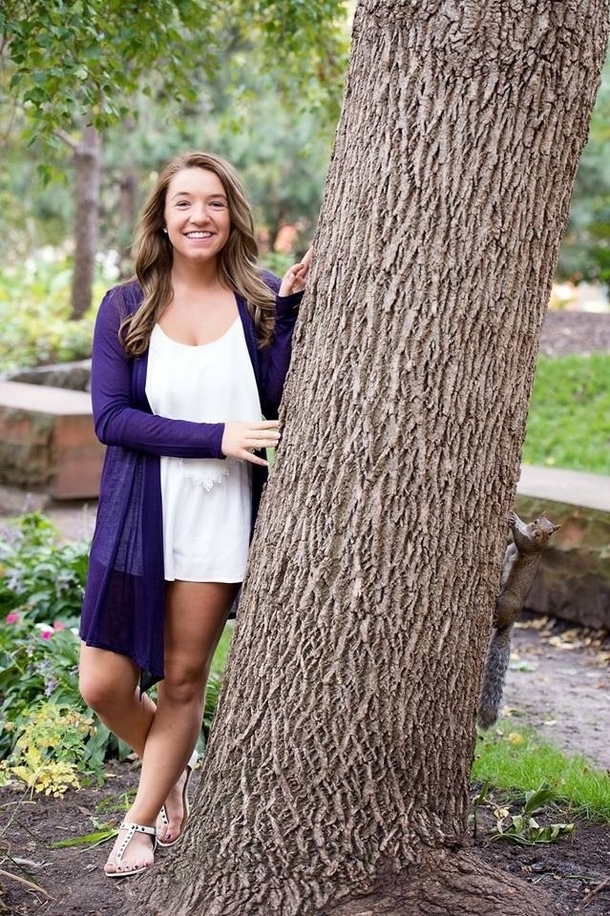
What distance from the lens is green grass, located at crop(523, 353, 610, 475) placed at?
9.29 metres

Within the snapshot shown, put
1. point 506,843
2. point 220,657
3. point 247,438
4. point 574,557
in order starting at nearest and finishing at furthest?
point 247,438
point 506,843
point 220,657
point 574,557

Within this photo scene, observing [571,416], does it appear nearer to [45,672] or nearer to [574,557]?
[574,557]

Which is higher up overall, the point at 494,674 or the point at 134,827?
the point at 494,674

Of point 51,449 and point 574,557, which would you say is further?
point 51,449

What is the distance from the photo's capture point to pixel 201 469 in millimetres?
3002

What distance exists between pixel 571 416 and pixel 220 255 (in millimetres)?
7669

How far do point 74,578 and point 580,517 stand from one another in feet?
9.14

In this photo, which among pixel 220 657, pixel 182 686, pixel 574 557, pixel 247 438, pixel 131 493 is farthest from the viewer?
pixel 574 557

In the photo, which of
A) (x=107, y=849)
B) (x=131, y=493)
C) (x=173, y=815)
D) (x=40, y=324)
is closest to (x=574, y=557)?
(x=173, y=815)

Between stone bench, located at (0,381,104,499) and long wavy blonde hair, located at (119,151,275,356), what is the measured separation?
5413mm

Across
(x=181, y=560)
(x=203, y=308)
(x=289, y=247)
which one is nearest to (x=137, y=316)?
(x=203, y=308)

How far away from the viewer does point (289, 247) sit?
20.0 m

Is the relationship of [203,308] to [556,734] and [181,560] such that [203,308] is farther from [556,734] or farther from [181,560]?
[556,734]

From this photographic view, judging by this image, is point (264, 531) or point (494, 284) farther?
point (264, 531)
